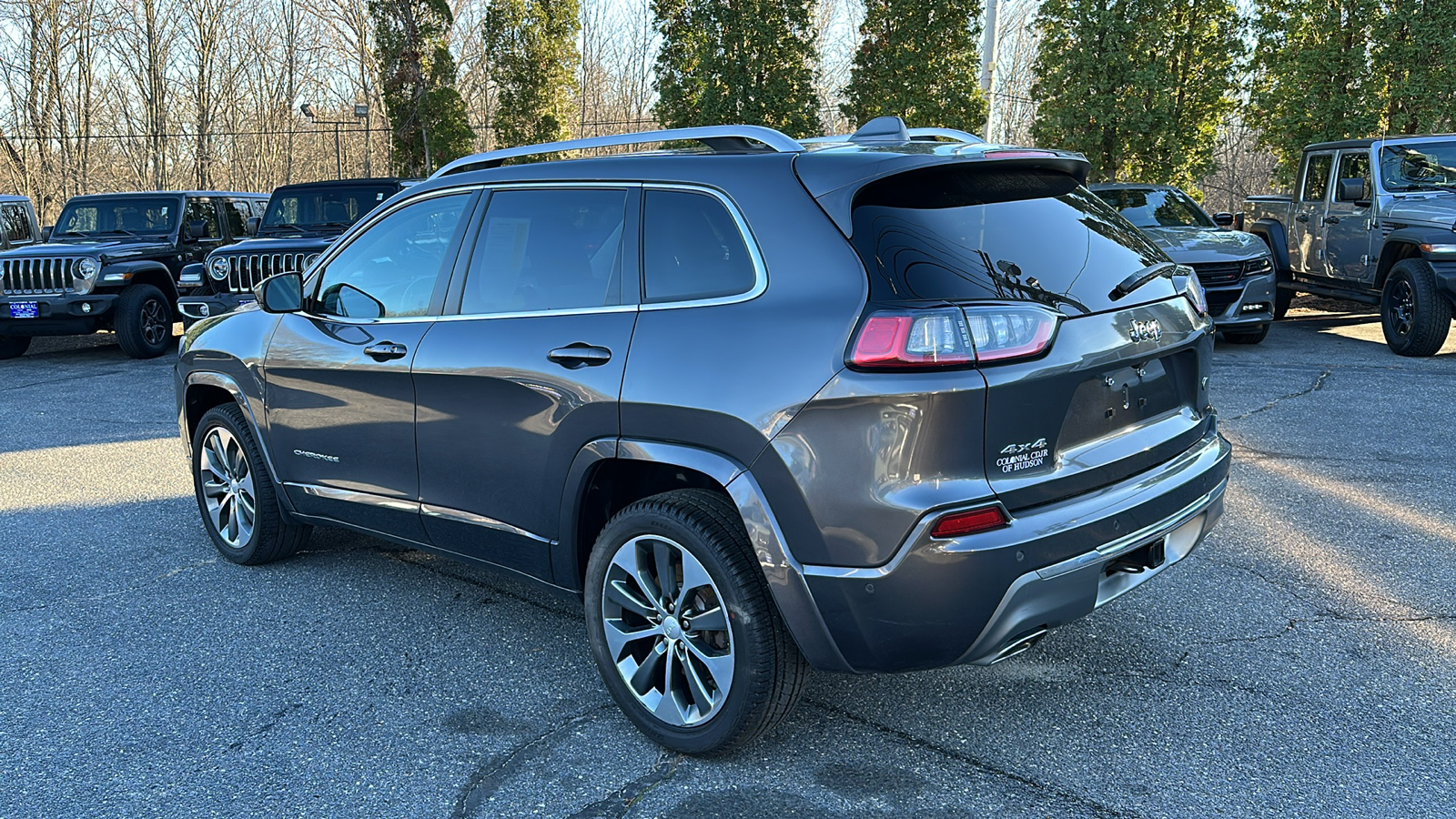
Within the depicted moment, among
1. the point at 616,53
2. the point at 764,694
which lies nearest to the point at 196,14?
the point at 616,53

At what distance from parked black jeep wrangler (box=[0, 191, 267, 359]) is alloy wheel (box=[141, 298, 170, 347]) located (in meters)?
0.01

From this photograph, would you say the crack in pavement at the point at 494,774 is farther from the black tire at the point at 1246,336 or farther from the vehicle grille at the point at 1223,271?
the black tire at the point at 1246,336

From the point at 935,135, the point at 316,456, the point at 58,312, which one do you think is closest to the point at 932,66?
the point at 58,312

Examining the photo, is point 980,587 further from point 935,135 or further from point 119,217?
point 119,217

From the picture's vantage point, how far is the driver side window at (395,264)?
12.8 ft

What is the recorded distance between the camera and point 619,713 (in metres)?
3.44

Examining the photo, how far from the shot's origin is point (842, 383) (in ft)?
8.77

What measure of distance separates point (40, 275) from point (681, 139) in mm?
11060

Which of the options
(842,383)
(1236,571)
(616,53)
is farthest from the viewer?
(616,53)

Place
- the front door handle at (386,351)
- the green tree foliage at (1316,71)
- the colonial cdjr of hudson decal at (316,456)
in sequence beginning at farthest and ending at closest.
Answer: the green tree foliage at (1316,71) → the colonial cdjr of hudson decal at (316,456) → the front door handle at (386,351)

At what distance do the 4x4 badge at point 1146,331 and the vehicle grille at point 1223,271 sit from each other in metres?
7.86

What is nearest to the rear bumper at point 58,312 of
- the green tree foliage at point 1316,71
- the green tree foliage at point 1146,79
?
the green tree foliage at point 1146,79

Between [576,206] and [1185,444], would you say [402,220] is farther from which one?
[1185,444]

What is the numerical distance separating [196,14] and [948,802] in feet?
112
